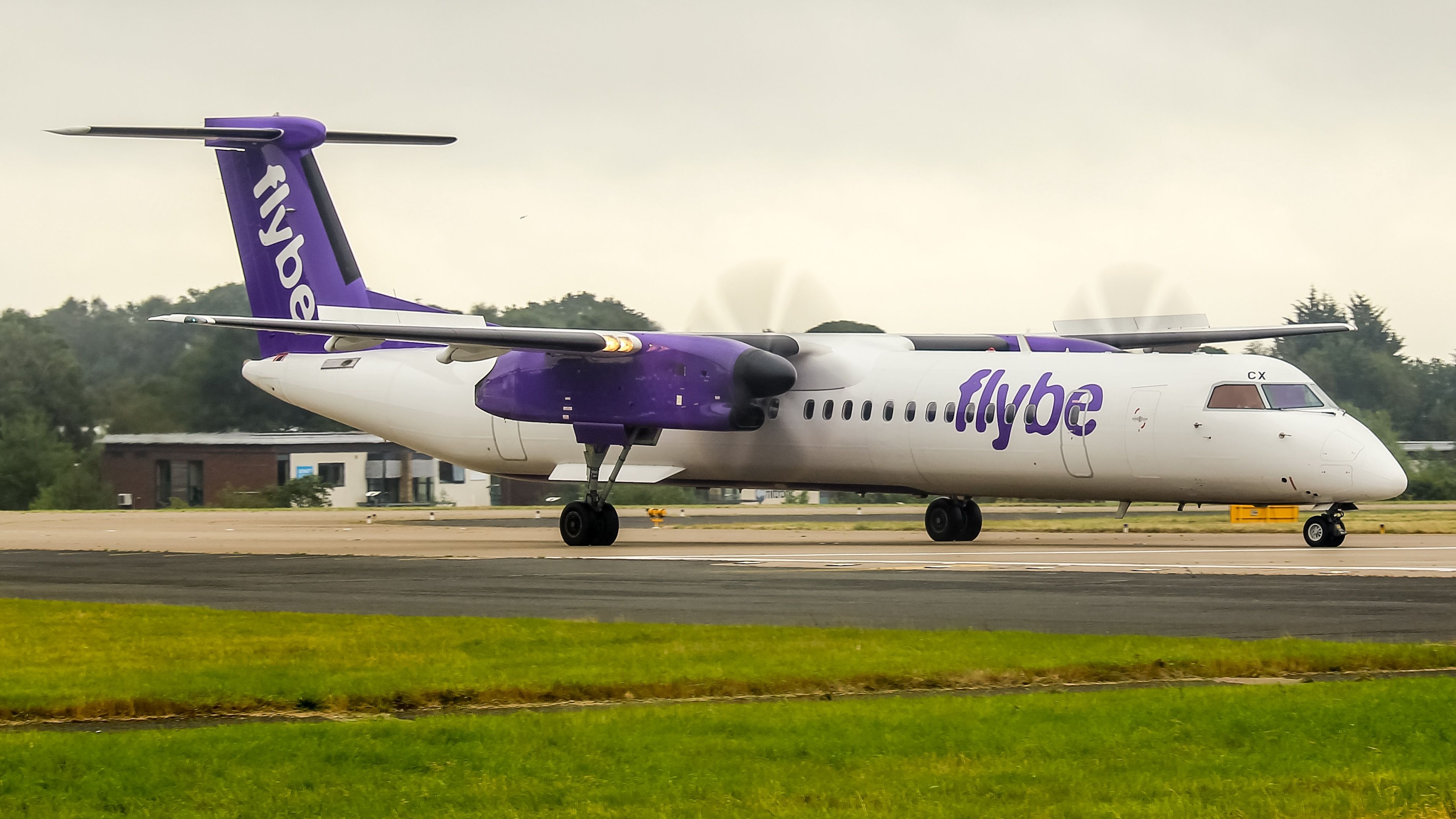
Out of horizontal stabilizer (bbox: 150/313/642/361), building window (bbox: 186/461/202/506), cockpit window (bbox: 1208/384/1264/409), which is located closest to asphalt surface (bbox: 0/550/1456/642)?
horizontal stabilizer (bbox: 150/313/642/361)

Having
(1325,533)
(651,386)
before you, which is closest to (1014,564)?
(1325,533)

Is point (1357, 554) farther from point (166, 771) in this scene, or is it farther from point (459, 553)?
point (166, 771)

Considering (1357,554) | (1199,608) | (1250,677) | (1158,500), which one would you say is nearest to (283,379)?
(1158,500)

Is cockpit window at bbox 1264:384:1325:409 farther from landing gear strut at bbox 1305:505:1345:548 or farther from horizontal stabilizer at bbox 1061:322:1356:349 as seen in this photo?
horizontal stabilizer at bbox 1061:322:1356:349

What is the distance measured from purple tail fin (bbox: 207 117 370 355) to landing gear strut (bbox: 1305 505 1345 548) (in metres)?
19.1

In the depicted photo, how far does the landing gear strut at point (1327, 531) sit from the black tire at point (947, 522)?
21.1 feet

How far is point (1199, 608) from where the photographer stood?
15.6 m

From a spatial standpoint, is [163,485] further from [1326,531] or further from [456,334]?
[1326,531]

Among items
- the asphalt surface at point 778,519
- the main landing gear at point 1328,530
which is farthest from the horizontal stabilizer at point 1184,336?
the main landing gear at point 1328,530

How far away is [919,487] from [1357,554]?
8102 millimetres

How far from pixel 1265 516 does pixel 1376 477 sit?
41.0 ft

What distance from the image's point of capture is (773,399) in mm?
30703

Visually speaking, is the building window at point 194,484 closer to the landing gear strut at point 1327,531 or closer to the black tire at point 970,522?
the black tire at point 970,522

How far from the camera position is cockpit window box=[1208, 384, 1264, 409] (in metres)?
25.5
